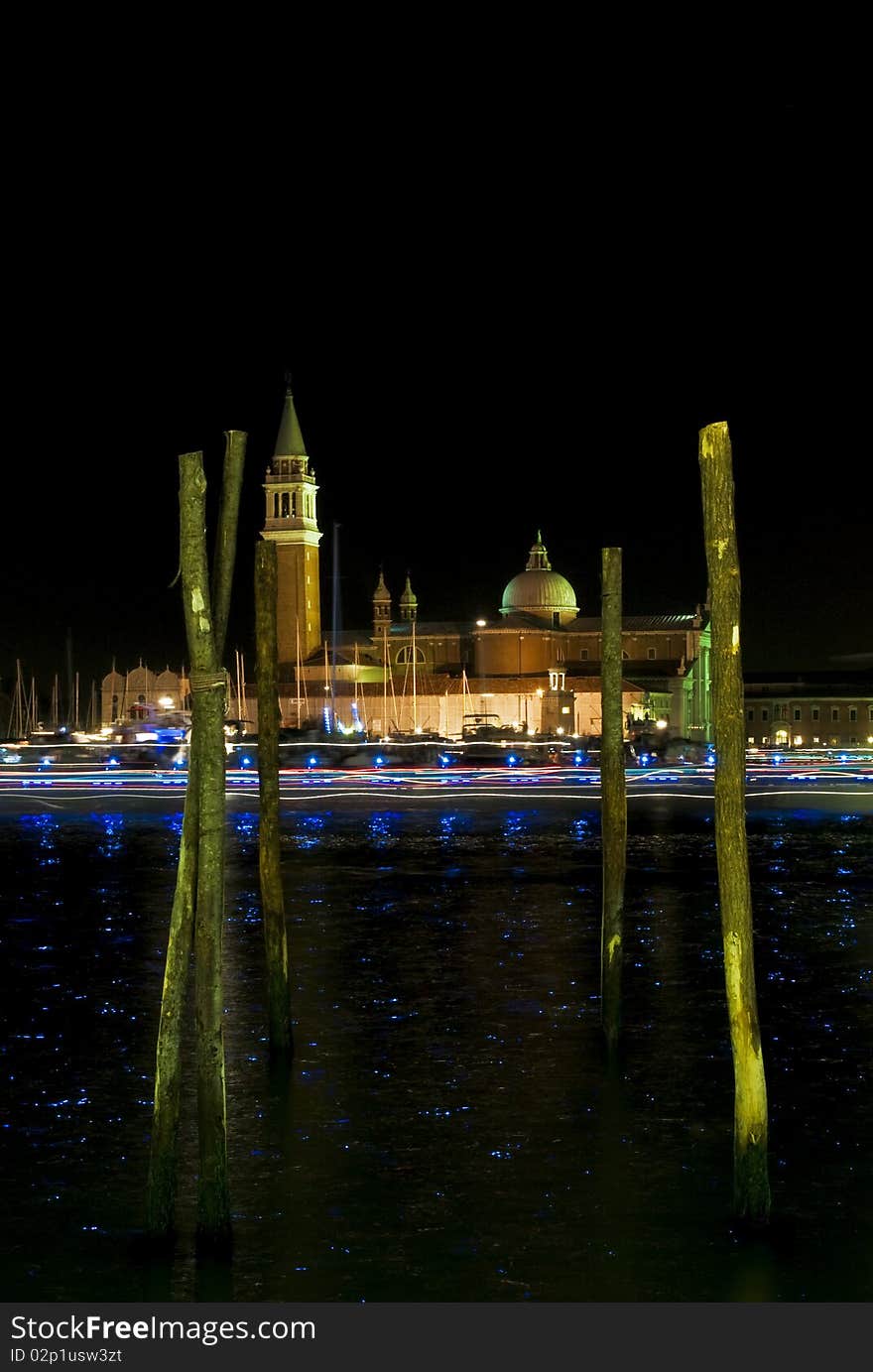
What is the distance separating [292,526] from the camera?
97.9 meters

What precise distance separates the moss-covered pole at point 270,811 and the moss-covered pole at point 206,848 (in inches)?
140

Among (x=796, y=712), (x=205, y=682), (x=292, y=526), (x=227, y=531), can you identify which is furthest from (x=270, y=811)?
(x=796, y=712)

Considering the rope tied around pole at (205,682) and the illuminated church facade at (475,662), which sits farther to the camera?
the illuminated church facade at (475,662)

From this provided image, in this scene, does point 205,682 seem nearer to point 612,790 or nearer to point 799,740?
point 612,790

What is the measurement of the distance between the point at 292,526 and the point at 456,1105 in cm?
8784

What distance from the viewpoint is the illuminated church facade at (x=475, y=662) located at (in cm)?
9769

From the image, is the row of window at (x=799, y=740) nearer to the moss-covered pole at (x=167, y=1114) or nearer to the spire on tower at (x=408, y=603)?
the spire on tower at (x=408, y=603)

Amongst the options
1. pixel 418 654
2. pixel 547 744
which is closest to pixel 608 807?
pixel 547 744

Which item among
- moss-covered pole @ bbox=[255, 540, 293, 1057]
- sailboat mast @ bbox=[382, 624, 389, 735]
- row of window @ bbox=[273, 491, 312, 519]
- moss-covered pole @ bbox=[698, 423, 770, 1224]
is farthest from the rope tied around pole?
row of window @ bbox=[273, 491, 312, 519]

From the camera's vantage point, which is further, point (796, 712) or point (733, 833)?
point (796, 712)

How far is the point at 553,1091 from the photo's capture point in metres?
11.4

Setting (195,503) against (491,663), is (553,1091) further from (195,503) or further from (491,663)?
(491,663)

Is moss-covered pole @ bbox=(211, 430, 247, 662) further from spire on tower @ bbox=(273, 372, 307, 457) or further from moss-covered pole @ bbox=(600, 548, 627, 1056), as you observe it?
spire on tower @ bbox=(273, 372, 307, 457)

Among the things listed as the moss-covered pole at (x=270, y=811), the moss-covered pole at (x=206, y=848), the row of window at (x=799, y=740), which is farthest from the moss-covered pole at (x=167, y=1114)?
the row of window at (x=799, y=740)
